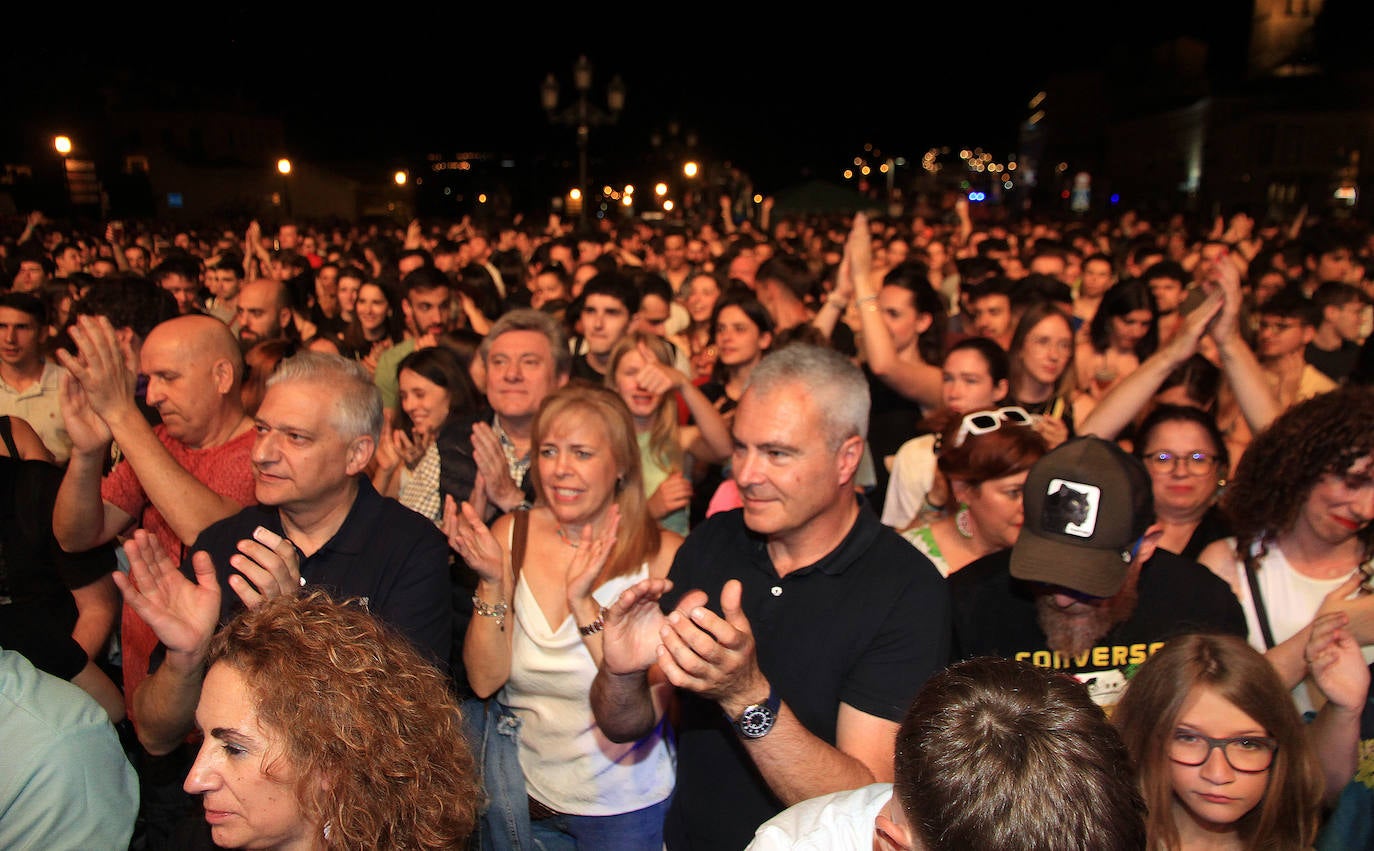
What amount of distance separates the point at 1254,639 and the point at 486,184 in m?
43.5

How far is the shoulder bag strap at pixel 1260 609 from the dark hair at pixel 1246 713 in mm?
782

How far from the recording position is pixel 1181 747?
2137mm

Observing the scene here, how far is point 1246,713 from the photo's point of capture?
2146 millimetres

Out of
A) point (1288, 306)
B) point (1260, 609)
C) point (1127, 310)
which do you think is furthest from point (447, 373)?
point (1288, 306)

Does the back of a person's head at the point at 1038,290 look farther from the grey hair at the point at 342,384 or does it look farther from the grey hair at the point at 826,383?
the grey hair at the point at 342,384

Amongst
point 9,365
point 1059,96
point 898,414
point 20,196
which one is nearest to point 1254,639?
point 898,414

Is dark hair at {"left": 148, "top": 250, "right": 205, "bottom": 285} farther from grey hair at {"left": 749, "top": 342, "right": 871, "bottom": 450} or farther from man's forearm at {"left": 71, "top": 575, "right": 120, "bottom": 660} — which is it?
grey hair at {"left": 749, "top": 342, "right": 871, "bottom": 450}

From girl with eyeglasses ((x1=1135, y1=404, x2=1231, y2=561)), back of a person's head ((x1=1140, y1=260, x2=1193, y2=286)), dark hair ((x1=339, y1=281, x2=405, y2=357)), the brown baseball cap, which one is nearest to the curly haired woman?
the brown baseball cap

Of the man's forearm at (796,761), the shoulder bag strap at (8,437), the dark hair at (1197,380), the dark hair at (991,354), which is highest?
the dark hair at (991,354)

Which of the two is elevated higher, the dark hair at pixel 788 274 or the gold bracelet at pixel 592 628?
the dark hair at pixel 788 274

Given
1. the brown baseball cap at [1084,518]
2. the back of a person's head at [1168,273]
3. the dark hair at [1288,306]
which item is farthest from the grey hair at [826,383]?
the back of a person's head at [1168,273]

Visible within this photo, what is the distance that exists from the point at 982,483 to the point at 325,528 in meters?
2.13

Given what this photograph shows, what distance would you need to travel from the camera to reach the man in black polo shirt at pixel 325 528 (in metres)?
2.56

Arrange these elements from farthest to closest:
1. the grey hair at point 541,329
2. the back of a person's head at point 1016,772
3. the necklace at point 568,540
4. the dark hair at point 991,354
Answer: the dark hair at point 991,354 → the grey hair at point 541,329 → the necklace at point 568,540 → the back of a person's head at point 1016,772
